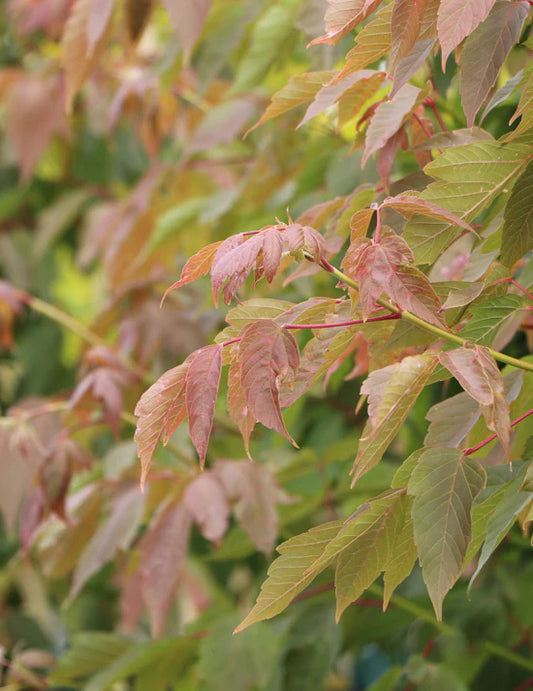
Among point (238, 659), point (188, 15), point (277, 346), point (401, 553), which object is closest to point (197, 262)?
point (277, 346)

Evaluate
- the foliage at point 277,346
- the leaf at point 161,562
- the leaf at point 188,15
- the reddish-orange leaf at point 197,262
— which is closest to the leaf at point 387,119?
the foliage at point 277,346

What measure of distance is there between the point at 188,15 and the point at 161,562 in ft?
1.53

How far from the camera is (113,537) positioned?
842mm

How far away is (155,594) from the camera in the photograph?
2.60 ft

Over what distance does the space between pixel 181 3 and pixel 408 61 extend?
0.36m

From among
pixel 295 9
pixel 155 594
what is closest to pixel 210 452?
pixel 155 594

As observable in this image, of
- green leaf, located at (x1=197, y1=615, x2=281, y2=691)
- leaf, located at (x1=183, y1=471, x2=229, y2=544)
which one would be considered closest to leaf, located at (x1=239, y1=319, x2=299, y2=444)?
leaf, located at (x1=183, y1=471, x2=229, y2=544)

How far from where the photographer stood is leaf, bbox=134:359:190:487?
405 millimetres

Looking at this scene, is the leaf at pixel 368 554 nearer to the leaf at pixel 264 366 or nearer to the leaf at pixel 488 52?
the leaf at pixel 264 366

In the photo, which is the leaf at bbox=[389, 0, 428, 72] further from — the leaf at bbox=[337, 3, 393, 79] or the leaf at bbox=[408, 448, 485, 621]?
the leaf at bbox=[408, 448, 485, 621]

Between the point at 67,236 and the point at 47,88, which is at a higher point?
the point at 47,88

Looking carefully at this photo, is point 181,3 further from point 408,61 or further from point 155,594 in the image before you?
point 155,594

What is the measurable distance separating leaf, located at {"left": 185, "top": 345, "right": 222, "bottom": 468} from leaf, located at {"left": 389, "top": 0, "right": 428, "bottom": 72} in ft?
0.52

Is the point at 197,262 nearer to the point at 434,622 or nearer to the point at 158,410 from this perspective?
the point at 158,410
